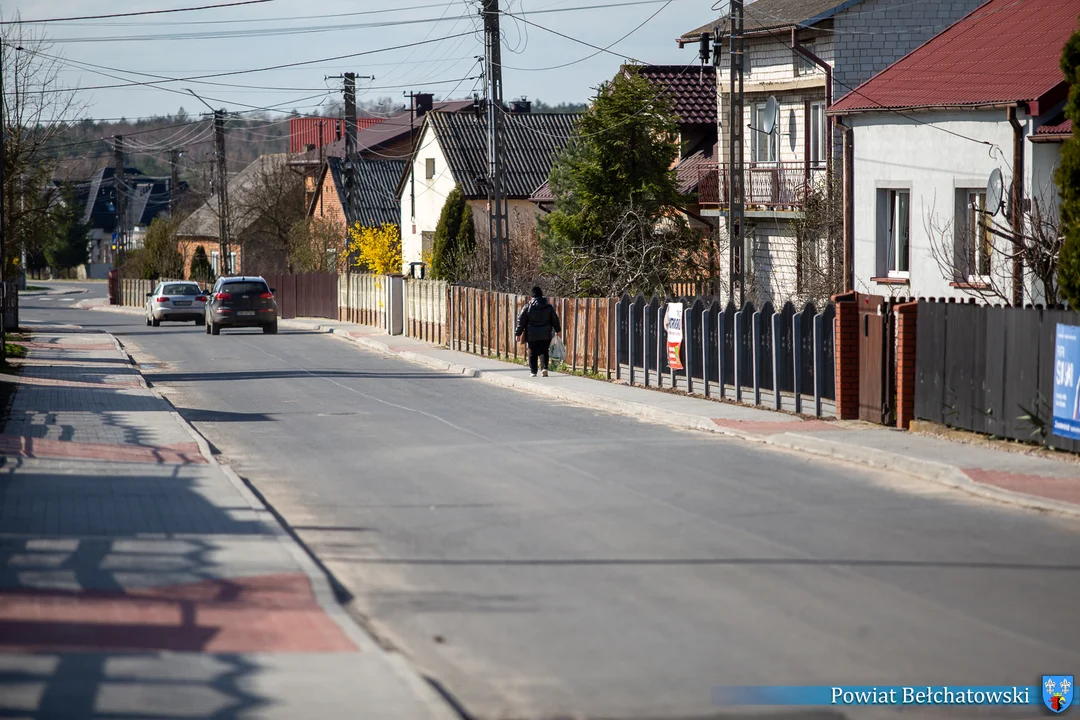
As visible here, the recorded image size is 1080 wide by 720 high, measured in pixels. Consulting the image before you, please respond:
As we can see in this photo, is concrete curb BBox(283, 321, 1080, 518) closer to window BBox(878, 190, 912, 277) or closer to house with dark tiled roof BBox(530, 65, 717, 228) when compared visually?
window BBox(878, 190, 912, 277)

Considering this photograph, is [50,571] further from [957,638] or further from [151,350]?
[151,350]

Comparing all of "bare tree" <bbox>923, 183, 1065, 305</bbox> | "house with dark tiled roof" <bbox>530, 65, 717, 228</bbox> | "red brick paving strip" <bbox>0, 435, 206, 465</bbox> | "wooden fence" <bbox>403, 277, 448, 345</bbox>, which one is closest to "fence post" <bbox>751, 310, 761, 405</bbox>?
"bare tree" <bbox>923, 183, 1065, 305</bbox>

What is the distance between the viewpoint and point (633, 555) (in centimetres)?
911

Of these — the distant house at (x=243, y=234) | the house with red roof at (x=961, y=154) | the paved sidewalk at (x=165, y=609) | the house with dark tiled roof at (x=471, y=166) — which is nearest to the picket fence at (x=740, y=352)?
the house with red roof at (x=961, y=154)

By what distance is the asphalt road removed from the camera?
6.42 m

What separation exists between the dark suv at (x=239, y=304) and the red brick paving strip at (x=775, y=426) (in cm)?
2699

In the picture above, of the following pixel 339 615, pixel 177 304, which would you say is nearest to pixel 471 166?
pixel 177 304

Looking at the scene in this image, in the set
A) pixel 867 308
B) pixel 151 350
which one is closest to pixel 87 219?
pixel 151 350

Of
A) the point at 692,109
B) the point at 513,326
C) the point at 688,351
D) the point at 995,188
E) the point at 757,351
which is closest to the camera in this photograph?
the point at 757,351

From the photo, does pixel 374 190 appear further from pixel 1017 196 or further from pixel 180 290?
pixel 1017 196

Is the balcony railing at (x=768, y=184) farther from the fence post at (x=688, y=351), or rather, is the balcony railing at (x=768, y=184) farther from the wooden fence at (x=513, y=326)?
the fence post at (x=688, y=351)

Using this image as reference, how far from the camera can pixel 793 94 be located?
3341 cm

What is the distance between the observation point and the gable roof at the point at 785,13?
1227 inches

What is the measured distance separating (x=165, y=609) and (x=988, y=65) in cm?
2039
